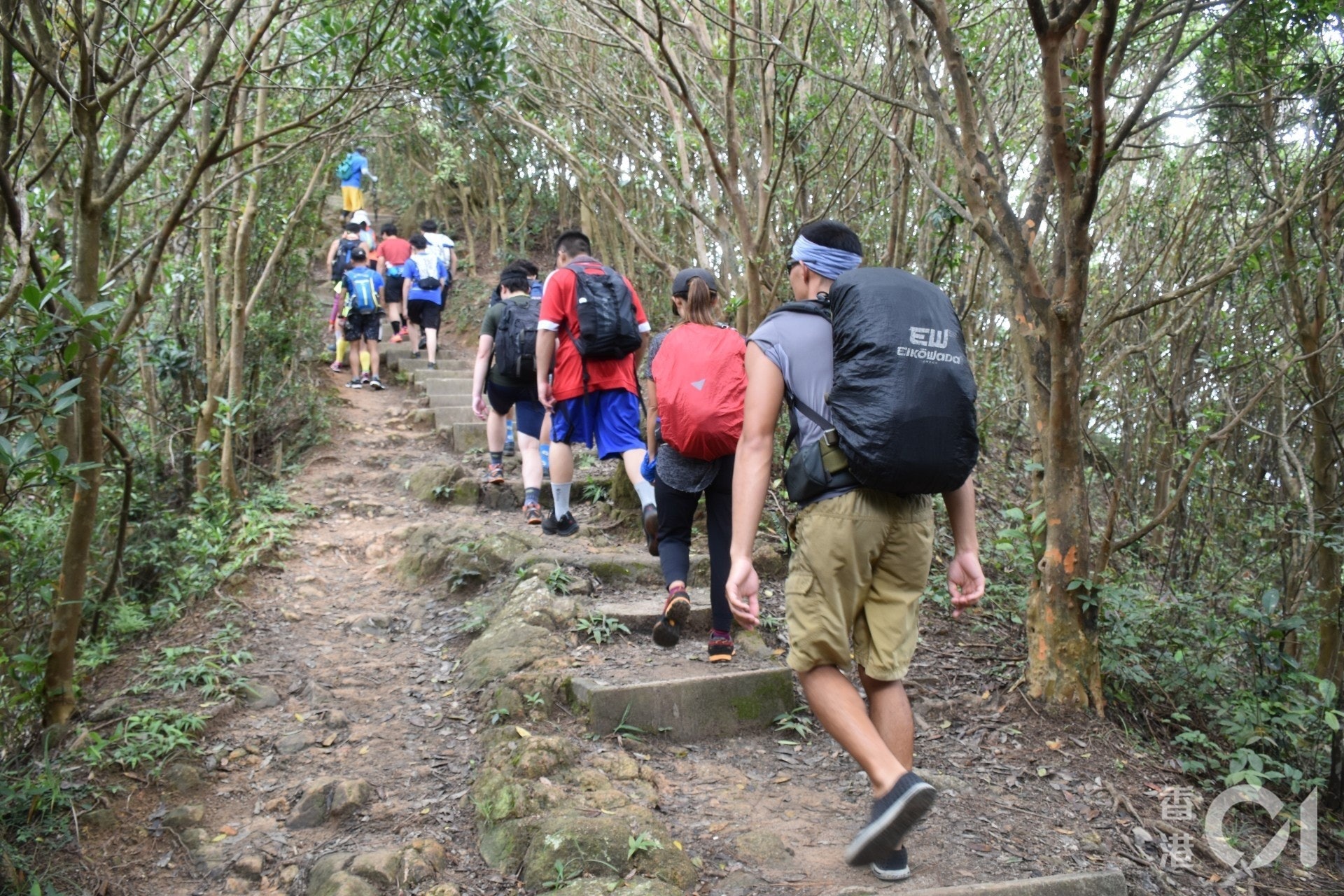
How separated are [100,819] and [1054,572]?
3972mm

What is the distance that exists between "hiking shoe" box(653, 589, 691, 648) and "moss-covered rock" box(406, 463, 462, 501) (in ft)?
11.9

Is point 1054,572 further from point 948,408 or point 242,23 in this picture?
point 242,23

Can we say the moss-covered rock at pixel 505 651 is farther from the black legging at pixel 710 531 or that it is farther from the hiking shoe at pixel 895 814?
the hiking shoe at pixel 895 814

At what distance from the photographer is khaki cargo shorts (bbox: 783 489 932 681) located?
281 centimetres

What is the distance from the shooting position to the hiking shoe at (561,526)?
665cm

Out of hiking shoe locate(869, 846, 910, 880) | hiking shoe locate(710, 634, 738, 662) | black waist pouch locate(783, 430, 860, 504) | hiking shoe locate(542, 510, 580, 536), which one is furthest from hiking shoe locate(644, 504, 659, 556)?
hiking shoe locate(869, 846, 910, 880)

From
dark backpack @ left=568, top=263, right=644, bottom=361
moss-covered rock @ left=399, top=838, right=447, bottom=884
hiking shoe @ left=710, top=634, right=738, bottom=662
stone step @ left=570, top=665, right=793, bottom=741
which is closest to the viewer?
moss-covered rock @ left=399, top=838, right=447, bottom=884

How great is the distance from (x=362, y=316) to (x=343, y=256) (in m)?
0.75

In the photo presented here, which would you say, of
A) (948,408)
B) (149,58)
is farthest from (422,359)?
(948,408)

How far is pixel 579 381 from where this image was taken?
6.00m

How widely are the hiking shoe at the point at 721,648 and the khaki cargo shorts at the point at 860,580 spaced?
1674 mm

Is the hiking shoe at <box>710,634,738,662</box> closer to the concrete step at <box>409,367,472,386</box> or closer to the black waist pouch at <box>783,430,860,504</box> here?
the black waist pouch at <box>783,430,860,504</box>

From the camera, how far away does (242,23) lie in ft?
28.9

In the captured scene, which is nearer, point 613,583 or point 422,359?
point 613,583
